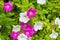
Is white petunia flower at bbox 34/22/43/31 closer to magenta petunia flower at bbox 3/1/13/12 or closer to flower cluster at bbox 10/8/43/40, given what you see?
flower cluster at bbox 10/8/43/40

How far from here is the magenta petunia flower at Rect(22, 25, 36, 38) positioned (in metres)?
2.44

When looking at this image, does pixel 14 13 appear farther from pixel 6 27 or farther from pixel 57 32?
pixel 57 32

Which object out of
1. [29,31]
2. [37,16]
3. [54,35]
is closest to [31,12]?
[37,16]

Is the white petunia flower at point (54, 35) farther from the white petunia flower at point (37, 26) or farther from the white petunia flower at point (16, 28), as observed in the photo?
the white petunia flower at point (16, 28)

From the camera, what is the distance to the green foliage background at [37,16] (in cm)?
246

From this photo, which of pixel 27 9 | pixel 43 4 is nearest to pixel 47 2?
pixel 43 4

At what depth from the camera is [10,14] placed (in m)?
2.49

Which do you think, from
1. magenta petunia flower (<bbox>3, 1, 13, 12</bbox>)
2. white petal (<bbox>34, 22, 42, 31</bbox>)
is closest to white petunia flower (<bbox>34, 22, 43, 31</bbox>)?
white petal (<bbox>34, 22, 42, 31</bbox>)

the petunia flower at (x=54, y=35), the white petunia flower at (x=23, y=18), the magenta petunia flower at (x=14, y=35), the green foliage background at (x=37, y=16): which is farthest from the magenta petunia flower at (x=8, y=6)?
the petunia flower at (x=54, y=35)

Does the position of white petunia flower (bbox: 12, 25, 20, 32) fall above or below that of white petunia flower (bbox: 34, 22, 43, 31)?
below

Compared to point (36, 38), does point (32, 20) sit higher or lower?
higher

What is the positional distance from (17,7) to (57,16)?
460 millimetres

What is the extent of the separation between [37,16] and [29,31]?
19cm

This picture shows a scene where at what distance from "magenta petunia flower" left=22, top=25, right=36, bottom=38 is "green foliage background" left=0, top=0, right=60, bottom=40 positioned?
44 mm
